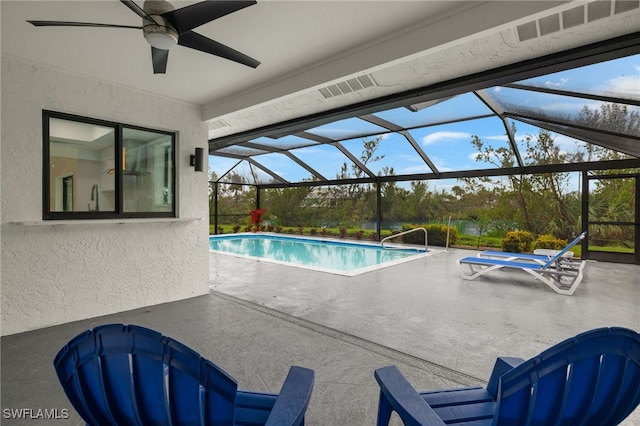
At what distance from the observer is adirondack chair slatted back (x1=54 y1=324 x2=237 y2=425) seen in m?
0.98

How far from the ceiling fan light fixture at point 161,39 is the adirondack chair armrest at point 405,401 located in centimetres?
257

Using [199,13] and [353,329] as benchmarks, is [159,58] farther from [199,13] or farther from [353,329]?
[353,329]

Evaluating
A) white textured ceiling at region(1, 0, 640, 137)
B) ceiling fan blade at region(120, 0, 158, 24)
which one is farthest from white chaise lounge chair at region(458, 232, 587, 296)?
ceiling fan blade at region(120, 0, 158, 24)


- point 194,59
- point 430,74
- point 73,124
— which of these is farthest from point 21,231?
point 430,74

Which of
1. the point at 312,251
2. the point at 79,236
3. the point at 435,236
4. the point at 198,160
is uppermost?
the point at 198,160

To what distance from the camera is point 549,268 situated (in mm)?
6133

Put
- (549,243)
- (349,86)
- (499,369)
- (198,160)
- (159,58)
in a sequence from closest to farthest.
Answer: (499,369), (159,58), (349,86), (198,160), (549,243)

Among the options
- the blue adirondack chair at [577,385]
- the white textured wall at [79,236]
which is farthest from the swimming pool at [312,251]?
the blue adirondack chair at [577,385]

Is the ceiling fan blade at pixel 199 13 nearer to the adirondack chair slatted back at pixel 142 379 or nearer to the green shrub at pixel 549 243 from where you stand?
the adirondack chair slatted back at pixel 142 379

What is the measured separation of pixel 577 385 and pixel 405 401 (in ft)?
1.88

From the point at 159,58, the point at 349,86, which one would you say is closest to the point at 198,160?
the point at 159,58

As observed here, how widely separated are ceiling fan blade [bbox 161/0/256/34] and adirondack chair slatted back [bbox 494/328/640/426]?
93.0 inches

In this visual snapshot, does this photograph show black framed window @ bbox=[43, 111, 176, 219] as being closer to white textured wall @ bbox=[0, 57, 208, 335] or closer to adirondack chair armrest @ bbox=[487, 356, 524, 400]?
white textured wall @ bbox=[0, 57, 208, 335]

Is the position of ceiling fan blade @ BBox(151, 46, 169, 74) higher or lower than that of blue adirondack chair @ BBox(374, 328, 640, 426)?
higher
